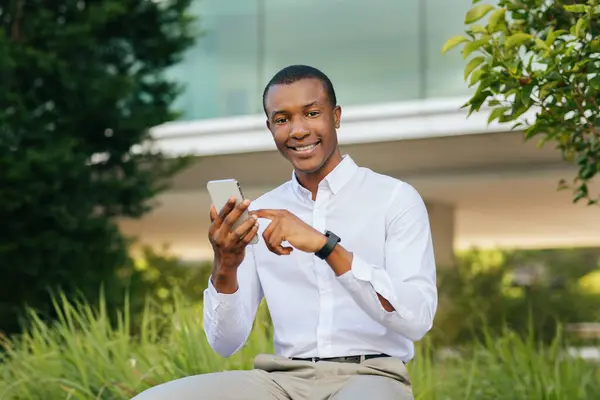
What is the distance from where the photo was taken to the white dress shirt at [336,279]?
108 inches

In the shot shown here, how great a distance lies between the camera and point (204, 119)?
12.1 metres

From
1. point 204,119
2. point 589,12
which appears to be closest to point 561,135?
point 589,12

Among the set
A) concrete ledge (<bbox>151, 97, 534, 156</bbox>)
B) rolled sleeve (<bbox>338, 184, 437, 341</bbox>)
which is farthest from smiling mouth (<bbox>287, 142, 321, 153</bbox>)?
concrete ledge (<bbox>151, 97, 534, 156</bbox>)

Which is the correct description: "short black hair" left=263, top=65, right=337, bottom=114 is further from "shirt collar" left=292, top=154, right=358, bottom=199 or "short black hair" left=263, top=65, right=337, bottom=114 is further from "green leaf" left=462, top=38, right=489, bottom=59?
"green leaf" left=462, top=38, right=489, bottom=59

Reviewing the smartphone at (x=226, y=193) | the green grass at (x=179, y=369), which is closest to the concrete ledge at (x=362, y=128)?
the green grass at (x=179, y=369)

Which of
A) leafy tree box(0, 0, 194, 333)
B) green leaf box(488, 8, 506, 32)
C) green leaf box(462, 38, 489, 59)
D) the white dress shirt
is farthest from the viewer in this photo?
leafy tree box(0, 0, 194, 333)

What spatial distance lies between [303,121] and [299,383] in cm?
71

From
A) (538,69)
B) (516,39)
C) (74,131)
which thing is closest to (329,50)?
(74,131)

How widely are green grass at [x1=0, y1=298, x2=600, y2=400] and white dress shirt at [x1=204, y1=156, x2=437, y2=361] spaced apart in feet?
5.92

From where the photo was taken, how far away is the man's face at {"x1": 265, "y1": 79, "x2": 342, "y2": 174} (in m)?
2.85

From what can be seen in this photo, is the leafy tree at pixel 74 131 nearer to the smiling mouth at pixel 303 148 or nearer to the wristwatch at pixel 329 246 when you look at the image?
the smiling mouth at pixel 303 148

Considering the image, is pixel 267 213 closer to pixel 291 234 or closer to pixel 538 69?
pixel 291 234

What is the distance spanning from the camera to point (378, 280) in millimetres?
2578

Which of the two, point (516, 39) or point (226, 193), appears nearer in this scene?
point (226, 193)
